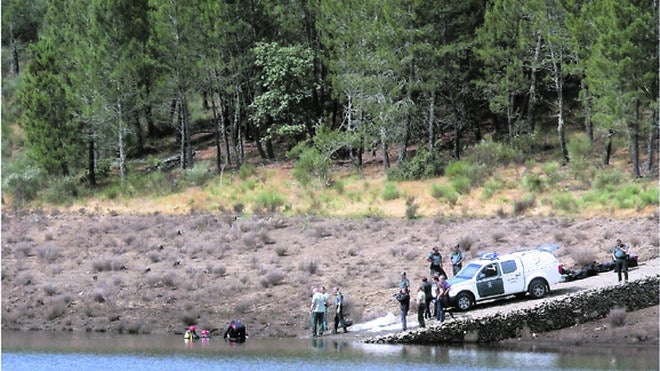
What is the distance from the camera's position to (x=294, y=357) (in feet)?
93.3

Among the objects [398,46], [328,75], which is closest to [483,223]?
[398,46]

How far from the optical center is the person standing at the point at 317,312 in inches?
1283

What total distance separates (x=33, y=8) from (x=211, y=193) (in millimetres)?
42968

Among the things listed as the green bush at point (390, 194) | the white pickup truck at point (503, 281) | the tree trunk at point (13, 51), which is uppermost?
the tree trunk at point (13, 51)

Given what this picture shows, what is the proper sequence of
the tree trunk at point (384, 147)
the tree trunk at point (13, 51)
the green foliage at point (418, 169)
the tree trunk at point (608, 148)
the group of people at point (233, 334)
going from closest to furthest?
the group of people at point (233, 334) < the tree trunk at point (608, 148) < the green foliage at point (418, 169) < the tree trunk at point (384, 147) < the tree trunk at point (13, 51)

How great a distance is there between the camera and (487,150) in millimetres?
57406

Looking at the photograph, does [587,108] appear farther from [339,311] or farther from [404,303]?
[404,303]

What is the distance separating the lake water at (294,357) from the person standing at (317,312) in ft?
2.01

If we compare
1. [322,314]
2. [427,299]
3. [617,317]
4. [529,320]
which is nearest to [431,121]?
[322,314]

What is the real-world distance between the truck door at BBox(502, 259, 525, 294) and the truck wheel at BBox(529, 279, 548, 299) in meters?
0.27

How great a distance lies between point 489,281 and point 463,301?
0.99 m

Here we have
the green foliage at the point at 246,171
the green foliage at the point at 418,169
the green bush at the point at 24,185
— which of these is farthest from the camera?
the green bush at the point at 24,185

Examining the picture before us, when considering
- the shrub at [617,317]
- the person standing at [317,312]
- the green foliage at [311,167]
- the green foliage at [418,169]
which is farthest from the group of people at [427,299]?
the green foliage at [311,167]

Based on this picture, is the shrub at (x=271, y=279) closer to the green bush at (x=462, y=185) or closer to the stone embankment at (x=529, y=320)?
the stone embankment at (x=529, y=320)
